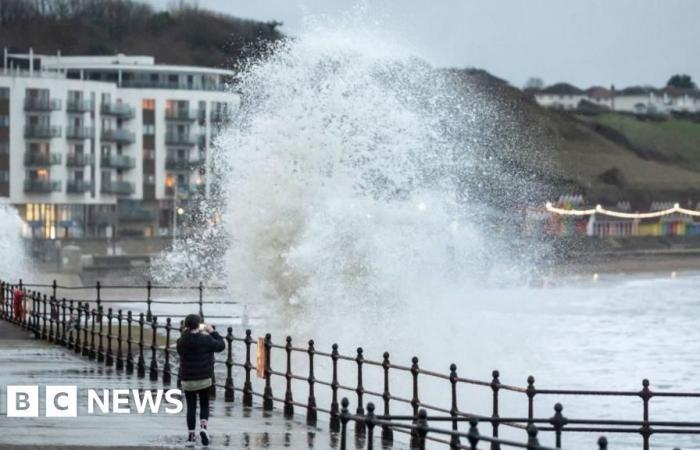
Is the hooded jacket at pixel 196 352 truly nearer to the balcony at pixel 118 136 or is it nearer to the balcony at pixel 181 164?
the balcony at pixel 118 136

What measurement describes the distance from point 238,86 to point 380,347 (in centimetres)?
720

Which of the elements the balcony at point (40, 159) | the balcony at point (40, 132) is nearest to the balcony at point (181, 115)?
the balcony at point (40, 132)

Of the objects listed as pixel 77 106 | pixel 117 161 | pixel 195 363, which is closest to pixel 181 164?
pixel 117 161

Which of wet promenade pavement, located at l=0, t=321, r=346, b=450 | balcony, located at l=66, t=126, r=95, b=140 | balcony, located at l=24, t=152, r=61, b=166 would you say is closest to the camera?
wet promenade pavement, located at l=0, t=321, r=346, b=450

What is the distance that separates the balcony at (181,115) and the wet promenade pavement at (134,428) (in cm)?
9863

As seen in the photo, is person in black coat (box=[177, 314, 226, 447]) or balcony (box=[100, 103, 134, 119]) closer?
person in black coat (box=[177, 314, 226, 447])

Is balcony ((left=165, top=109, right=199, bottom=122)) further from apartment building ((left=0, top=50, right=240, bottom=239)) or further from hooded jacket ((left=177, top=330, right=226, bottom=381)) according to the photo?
hooded jacket ((left=177, top=330, right=226, bottom=381))

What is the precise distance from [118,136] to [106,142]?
33.7 inches

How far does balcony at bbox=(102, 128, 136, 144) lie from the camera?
12400 cm

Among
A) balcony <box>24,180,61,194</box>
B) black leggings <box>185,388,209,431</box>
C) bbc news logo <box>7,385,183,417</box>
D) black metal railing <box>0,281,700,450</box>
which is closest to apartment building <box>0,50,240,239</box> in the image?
balcony <box>24,180,61,194</box>

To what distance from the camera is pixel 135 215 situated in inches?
4879

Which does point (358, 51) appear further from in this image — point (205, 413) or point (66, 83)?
point (66, 83)

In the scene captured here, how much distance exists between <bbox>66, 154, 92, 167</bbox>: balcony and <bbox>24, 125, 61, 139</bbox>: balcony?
5.68 ft

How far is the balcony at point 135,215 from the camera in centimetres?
12356
